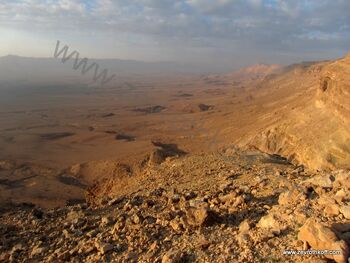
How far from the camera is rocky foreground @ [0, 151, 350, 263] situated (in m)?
5.80

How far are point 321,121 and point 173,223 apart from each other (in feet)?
35.2

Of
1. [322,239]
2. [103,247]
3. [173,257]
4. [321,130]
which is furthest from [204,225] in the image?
[321,130]

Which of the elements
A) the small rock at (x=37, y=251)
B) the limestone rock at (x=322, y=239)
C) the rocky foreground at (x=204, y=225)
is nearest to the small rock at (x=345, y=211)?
the rocky foreground at (x=204, y=225)

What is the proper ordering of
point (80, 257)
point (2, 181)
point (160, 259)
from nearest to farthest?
point (160, 259)
point (80, 257)
point (2, 181)

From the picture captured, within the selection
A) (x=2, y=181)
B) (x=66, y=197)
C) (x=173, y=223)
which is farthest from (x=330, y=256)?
(x=2, y=181)

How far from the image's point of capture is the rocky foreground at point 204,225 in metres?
5.80

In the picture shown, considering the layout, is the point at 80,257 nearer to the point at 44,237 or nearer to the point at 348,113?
the point at 44,237

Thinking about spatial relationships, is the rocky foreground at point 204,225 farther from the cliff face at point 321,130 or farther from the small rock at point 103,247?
the cliff face at point 321,130

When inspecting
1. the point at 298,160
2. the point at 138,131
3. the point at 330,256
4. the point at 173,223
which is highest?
the point at 330,256

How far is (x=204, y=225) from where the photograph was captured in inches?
271

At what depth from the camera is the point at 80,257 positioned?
694cm

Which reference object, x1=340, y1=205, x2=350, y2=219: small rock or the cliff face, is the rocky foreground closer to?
x1=340, y1=205, x2=350, y2=219: small rock

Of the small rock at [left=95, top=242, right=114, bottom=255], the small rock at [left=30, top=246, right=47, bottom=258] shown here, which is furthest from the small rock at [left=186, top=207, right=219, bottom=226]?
the small rock at [left=30, top=246, right=47, bottom=258]

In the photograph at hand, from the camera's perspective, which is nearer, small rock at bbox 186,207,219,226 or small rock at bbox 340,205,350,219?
small rock at bbox 340,205,350,219
